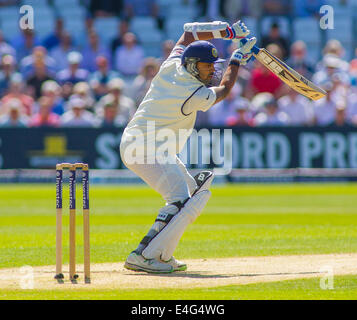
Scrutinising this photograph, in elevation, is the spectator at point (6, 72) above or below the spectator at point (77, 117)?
above

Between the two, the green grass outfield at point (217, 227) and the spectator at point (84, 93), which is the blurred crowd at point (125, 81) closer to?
the spectator at point (84, 93)

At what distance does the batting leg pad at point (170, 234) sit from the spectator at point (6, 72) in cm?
1428

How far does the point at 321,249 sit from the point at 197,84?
264 cm

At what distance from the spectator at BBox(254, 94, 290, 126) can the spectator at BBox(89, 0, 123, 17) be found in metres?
6.25

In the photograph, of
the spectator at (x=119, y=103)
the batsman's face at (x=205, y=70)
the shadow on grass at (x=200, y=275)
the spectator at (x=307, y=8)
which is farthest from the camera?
the spectator at (x=307, y=8)

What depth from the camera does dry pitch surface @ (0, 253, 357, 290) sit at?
6973 millimetres

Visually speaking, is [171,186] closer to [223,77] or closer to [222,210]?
[223,77]

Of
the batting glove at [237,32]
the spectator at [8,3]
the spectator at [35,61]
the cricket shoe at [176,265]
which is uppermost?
the spectator at [8,3]

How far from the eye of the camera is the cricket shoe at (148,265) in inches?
303

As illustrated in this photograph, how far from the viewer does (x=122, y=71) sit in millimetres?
22266

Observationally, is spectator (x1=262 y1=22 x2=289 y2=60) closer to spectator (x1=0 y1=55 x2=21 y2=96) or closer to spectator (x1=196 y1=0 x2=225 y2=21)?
spectator (x1=196 y1=0 x2=225 y2=21)

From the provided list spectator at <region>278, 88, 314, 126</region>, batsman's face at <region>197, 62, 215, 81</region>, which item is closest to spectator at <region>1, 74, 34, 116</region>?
spectator at <region>278, 88, 314, 126</region>

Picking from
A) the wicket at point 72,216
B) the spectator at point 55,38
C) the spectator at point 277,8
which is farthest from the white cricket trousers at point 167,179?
the spectator at point 277,8

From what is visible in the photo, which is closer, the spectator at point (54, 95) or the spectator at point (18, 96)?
the spectator at point (54, 95)
